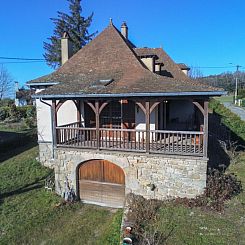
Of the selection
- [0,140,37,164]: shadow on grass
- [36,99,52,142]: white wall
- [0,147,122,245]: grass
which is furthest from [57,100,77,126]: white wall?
[0,140,37,164]: shadow on grass

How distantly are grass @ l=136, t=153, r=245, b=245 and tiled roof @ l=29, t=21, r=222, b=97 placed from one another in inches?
170

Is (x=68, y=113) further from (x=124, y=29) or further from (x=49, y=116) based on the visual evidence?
(x=124, y=29)

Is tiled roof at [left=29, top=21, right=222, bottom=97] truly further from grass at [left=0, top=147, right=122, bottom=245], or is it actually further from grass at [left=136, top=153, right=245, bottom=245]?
grass at [left=0, top=147, right=122, bottom=245]

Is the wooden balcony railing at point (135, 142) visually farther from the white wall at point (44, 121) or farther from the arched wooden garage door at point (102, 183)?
the white wall at point (44, 121)

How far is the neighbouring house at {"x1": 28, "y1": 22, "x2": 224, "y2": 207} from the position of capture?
990cm

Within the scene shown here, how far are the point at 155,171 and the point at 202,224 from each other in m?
2.87

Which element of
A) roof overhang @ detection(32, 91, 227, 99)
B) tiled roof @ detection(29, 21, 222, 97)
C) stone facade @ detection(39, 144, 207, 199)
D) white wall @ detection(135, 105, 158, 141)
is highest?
tiled roof @ detection(29, 21, 222, 97)

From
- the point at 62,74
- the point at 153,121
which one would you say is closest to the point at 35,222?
the point at 153,121

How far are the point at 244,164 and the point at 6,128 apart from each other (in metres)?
24.1

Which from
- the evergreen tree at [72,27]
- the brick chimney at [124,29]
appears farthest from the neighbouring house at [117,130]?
the evergreen tree at [72,27]

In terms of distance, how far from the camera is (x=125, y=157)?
10664 mm

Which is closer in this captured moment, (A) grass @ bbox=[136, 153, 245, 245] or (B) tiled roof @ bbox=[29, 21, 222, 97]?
(A) grass @ bbox=[136, 153, 245, 245]

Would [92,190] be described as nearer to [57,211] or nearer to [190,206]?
[57,211]

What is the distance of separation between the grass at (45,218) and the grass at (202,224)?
1.82 metres
